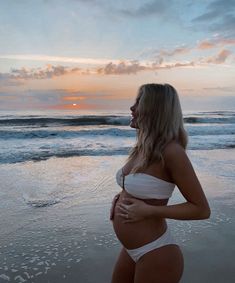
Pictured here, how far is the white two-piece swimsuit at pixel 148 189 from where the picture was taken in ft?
7.07

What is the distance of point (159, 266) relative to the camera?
219cm

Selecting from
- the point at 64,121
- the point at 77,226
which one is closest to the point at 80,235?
the point at 77,226

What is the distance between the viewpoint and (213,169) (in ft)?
33.5

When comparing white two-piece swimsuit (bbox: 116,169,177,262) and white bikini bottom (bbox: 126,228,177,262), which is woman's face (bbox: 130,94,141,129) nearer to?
white two-piece swimsuit (bbox: 116,169,177,262)

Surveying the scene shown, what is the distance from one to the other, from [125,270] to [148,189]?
0.60 metres

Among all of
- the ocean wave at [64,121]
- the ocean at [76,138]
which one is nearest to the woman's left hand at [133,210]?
the ocean at [76,138]

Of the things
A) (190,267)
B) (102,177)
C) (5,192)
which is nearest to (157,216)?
(190,267)

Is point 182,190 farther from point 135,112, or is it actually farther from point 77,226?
point 77,226

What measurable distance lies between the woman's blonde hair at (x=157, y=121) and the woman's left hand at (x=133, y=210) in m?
0.18

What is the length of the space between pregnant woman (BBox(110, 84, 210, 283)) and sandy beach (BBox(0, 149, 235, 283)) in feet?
5.76

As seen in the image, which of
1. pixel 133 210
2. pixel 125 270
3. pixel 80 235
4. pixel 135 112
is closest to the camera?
pixel 133 210

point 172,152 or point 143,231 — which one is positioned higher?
point 172,152

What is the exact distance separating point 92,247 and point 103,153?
30.7 feet

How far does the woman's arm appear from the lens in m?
2.07
